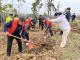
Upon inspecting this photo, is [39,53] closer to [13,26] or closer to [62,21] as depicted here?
[13,26]

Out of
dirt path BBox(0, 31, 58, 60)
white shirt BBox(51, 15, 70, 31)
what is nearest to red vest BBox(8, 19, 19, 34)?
dirt path BBox(0, 31, 58, 60)

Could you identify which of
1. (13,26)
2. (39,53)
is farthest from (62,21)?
(13,26)

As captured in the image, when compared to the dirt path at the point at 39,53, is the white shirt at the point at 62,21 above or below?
above

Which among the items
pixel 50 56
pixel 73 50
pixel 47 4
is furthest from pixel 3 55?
pixel 47 4

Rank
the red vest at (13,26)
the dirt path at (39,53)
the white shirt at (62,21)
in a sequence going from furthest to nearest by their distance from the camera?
the white shirt at (62,21) → the red vest at (13,26) → the dirt path at (39,53)

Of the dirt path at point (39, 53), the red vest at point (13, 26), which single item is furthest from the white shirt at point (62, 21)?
the red vest at point (13, 26)

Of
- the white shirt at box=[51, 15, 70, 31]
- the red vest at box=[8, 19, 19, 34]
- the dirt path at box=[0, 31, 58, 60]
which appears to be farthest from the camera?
the white shirt at box=[51, 15, 70, 31]

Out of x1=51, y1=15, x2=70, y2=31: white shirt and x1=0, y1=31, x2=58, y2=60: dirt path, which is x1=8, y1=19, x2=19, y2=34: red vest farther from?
x1=51, y1=15, x2=70, y2=31: white shirt

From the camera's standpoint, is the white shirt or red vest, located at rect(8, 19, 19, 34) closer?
red vest, located at rect(8, 19, 19, 34)

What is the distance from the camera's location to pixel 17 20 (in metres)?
12.0

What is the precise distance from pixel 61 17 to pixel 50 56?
9.40ft

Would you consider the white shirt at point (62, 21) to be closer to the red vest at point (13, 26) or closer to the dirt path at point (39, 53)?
the dirt path at point (39, 53)

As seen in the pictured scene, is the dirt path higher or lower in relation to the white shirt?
lower

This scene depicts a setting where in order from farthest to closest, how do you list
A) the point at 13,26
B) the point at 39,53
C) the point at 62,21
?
the point at 62,21 → the point at 39,53 → the point at 13,26
